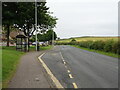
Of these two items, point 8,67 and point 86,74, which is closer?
point 86,74

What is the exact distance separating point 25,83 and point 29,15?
112ft

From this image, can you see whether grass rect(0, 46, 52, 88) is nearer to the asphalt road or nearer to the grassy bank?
the grassy bank

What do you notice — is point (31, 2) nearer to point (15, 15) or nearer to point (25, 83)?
point (15, 15)

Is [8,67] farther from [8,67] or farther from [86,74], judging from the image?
[86,74]

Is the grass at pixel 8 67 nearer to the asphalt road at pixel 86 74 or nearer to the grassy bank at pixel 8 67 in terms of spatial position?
the grassy bank at pixel 8 67

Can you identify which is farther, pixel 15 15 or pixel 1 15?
pixel 15 15

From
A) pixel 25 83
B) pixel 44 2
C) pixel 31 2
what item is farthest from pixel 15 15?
pixel 25 83

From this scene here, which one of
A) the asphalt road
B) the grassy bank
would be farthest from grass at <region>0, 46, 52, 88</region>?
the asphalt road

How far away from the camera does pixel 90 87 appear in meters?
8.30

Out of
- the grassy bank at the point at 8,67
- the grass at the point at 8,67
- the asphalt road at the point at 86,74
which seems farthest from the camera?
the grassy bank at the point at 8,67

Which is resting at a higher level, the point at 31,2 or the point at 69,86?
the point at 31,2

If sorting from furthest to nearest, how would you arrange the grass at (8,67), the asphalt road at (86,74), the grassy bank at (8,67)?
the grassy bank at (8,67) → the grass at (8,67) → the asphalt road at (86,74)

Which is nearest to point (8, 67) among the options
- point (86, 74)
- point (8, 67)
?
point (8, 67)

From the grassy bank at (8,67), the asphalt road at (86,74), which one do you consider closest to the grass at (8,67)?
the grassy bank at (8,67)
